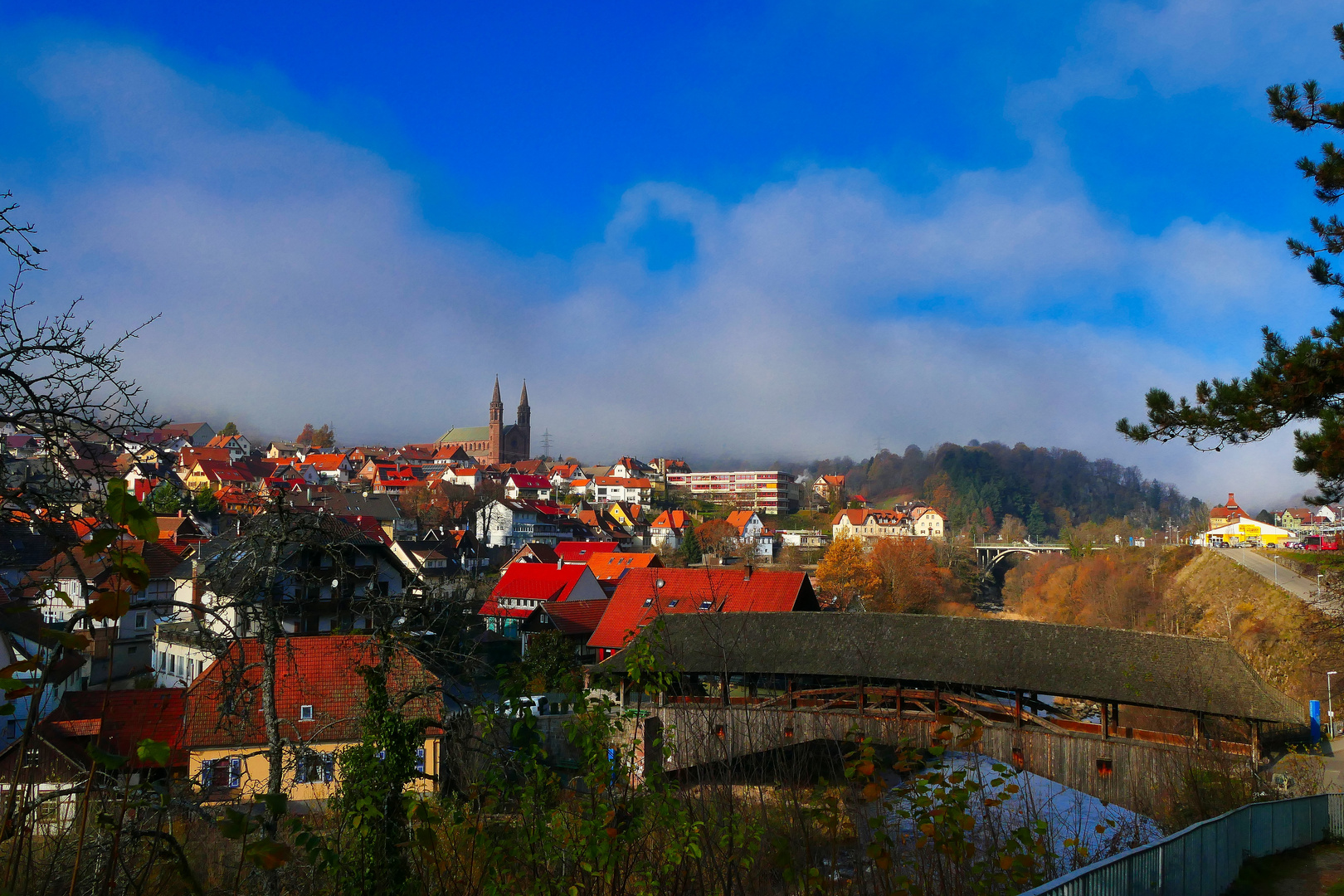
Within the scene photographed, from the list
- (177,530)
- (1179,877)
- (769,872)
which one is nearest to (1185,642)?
(1179,877)

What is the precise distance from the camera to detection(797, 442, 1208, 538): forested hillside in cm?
12131

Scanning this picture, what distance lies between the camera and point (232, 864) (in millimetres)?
6711

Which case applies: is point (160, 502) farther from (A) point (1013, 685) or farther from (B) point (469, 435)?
(B) point (469, 435)

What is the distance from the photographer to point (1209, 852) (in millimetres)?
5207

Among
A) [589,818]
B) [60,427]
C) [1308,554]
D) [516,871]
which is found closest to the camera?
[60,427]

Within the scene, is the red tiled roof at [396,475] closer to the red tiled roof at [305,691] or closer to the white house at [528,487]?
the white house at [528,487]

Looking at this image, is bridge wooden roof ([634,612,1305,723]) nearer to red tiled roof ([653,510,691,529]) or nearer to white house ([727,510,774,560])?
white house ([727,510,774,560])

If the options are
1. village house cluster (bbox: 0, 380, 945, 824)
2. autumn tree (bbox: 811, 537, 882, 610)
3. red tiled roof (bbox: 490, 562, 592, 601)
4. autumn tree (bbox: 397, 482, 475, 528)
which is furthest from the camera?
autumn tree (bbox: 397, 482, 475, 528)

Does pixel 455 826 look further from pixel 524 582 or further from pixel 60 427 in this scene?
pixel 524 582

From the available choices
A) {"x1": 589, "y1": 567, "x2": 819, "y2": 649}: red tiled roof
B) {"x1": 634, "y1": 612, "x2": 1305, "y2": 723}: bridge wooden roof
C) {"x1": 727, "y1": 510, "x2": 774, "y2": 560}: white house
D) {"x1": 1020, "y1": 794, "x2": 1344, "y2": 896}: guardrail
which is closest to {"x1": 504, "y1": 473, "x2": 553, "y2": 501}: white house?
{"x1": 727, "y1": 510, "x2": 774, "y2": 560}: white house

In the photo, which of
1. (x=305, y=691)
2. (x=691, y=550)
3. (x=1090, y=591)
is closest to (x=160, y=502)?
(x=305, y=691)

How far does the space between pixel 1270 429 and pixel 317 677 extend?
45.2ft

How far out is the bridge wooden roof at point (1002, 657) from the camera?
1350cm

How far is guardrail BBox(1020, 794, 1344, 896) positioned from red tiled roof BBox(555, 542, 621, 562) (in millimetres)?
34752
